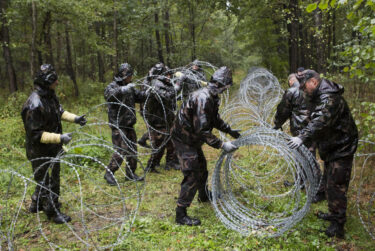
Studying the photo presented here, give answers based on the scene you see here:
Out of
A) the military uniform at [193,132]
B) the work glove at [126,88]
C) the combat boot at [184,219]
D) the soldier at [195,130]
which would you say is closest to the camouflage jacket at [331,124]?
the soldier at [195,130]

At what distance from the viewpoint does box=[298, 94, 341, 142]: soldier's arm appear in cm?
375

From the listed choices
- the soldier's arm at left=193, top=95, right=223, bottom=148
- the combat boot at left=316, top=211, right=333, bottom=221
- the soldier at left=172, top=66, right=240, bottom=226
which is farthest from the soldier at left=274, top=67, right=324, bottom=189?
the soldier's arm at left=193, top=95, right=223, bottom=148

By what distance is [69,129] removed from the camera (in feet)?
31.2

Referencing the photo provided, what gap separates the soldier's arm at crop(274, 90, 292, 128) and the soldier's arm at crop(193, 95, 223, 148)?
80.5 inches

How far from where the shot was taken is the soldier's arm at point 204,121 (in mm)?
3986

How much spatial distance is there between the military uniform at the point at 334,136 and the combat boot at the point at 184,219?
1.99 meters

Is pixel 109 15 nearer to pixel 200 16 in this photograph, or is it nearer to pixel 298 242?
pixel 200 16

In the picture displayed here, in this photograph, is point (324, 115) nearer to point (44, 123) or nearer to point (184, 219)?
point (184, 219)

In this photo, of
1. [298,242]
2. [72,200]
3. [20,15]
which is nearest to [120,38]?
[20,15]

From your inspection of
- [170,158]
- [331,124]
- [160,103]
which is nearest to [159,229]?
[170,158]

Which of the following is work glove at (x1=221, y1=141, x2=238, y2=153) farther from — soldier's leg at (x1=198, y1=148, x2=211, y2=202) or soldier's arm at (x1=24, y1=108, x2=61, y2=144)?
soldier's arm at (x1=24, y1=108, x2=61, y2=144)

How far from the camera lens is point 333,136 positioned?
3.95 m

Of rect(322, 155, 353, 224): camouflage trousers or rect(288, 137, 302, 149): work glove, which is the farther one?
rect(322, 155, 353, 224): camouflage trousers

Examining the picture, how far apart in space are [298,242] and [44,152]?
3847 mm
